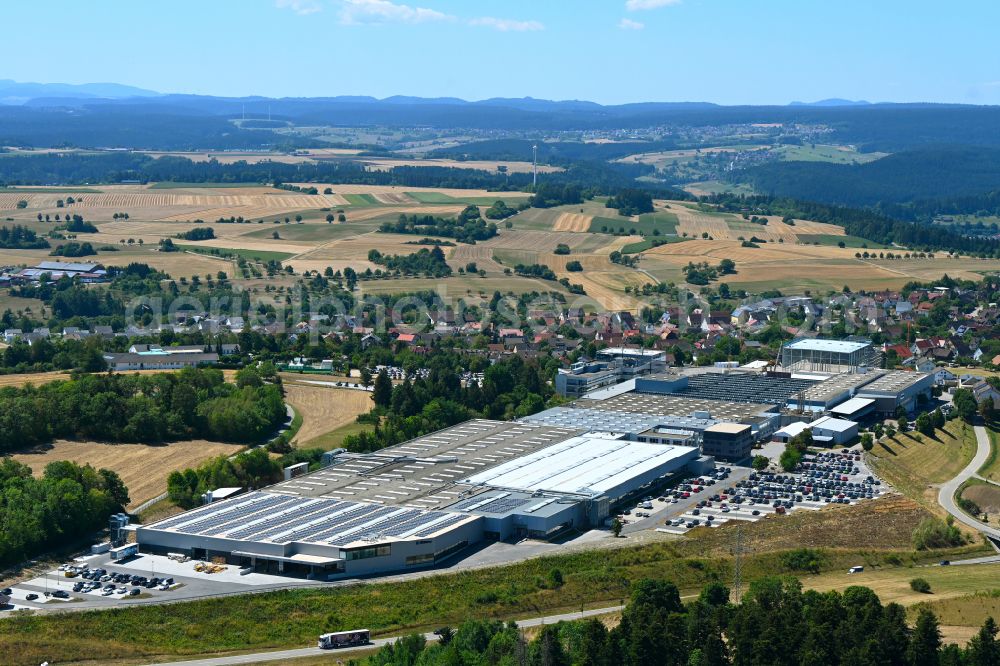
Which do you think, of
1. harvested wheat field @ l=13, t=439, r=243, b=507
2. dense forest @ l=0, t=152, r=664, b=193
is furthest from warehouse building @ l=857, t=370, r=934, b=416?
dense forest @ l=0, t=152, r=664, b=193

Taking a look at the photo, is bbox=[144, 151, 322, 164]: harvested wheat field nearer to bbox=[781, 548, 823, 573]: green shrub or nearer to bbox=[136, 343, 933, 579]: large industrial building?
bbox=[136, 343, 933, 579]: large industrial building

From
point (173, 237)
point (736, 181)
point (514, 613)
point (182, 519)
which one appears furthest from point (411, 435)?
point (736, 181)

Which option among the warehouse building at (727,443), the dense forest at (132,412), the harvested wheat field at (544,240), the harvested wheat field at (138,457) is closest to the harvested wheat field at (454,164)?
the harvested wheat field at (544,240)

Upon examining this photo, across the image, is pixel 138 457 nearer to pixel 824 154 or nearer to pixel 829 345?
pixel 829 345

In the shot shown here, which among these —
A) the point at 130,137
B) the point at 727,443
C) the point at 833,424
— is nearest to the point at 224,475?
the point at 727,443

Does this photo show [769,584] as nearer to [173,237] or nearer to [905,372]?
[905,372]

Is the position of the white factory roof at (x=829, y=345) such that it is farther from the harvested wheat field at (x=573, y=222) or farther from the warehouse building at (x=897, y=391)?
the harvested wheat field at (x=573, y=222)

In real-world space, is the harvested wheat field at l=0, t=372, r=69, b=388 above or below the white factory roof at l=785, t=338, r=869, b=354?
below
